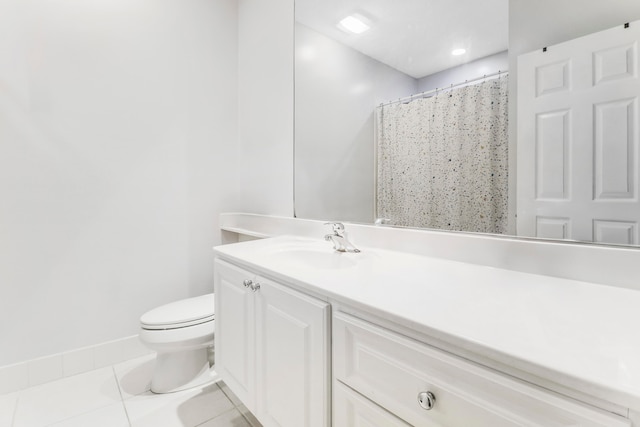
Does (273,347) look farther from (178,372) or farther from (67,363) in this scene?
(67,363)

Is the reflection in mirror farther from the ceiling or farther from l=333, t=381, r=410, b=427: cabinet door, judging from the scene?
l=333, t=381, r=410, b=427: cabinet door

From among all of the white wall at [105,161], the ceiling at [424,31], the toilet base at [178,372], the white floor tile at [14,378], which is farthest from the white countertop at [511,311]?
the white floor tile at [14,378]

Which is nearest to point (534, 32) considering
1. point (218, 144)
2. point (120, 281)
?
point (218, 144)

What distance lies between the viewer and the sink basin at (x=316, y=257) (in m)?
1.23

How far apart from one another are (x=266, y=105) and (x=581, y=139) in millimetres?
1685

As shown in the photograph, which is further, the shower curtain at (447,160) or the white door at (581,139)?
the shower curtain at (447,160)

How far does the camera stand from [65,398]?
1.49 metres

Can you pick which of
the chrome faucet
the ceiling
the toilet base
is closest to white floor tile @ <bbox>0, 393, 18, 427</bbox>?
the toilet base

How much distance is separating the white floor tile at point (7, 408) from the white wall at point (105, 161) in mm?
178

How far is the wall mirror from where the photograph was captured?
3.14ft

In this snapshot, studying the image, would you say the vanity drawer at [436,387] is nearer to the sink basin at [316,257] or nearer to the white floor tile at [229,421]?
the sink basin at [316,257]

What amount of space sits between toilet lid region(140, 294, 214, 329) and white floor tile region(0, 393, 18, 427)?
644 mm

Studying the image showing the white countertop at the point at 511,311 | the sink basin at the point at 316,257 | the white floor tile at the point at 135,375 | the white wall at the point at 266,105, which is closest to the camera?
the white countertop at the point at 511,311

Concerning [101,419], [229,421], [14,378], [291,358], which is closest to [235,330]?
[291,358]
